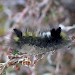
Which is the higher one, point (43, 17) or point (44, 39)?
point (43, 17)

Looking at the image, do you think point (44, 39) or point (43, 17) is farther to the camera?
point (43, 17)

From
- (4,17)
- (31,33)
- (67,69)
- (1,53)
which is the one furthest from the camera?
(4,17)

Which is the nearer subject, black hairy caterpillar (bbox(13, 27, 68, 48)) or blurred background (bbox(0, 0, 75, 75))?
black hairy caterpillar (bbox(13, 27, 68, 48))

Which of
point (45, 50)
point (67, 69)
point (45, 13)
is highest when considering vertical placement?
point (45, 13)

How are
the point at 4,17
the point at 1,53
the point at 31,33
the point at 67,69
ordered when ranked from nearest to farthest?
the point at 31,33, the point at 1,53, the point at 67,69, the point at 4,17

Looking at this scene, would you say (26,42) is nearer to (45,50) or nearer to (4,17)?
(45,50)

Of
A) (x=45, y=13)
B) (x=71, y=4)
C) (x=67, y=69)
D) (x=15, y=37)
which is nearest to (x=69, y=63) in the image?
(x=67, y=69)

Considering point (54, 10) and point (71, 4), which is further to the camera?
point (71, 4)

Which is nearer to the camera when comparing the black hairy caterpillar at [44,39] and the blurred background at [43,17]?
the black hairy caterpillar at [44,39]

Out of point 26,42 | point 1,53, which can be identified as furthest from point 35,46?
point 1,53

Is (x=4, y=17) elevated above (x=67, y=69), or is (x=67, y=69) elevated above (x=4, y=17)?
(x=4, y=17)
